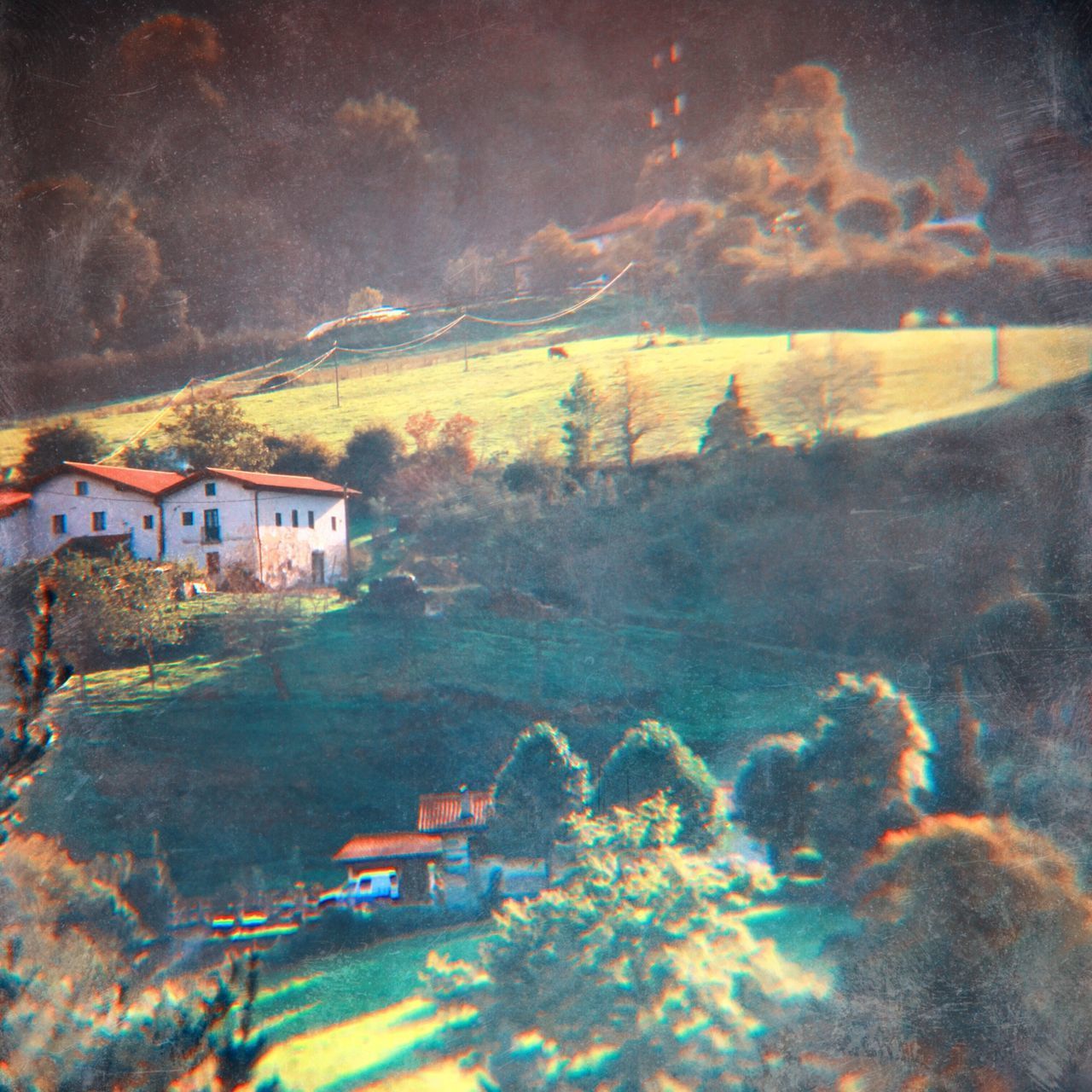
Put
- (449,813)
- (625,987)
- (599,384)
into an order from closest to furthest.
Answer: (625,987), (449,813), (599,384)

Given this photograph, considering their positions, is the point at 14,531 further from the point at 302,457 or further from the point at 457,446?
the point at 457,446

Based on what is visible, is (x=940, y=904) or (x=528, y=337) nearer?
→ (x=940, y=904)

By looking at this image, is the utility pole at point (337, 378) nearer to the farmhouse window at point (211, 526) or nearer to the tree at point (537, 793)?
the farmhouse window at point (211, 526)

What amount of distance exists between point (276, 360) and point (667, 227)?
1.26 meters

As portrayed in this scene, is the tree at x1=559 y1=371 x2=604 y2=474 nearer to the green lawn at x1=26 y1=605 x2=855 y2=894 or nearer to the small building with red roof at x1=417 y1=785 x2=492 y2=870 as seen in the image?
the green lawn at x1=26 y1=605 x2=855 y2=894

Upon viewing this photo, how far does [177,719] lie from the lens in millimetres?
2303

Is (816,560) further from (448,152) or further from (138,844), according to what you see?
(138,844)

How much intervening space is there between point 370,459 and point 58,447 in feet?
3.25

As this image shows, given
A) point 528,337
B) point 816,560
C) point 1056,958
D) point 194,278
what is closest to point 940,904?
point 1056,958

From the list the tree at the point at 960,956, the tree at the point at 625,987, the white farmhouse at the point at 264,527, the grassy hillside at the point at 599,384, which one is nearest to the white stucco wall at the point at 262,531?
the white farmhouse at the point at 264,527

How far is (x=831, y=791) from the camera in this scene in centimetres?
226

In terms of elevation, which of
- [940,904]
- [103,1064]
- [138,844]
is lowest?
[103,1064]

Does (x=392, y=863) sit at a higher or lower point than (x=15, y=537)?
lower

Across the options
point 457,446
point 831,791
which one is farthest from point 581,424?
point 831,791
